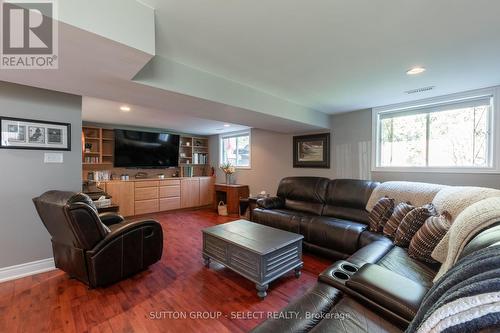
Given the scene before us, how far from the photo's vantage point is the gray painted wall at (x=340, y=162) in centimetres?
301

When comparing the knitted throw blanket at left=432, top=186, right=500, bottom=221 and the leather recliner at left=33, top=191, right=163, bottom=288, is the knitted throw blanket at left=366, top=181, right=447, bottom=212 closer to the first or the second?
the knitted throw blanket at left=432, top=186, right=500, bottom=221

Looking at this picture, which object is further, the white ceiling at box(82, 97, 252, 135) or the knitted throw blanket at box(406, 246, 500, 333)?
the white ceiling at box(82, 97, 252, 135)

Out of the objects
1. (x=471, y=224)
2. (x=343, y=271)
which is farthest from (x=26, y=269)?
(x=471, y=224)

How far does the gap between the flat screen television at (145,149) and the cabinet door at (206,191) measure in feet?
2.95

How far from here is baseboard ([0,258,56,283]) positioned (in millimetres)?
2211

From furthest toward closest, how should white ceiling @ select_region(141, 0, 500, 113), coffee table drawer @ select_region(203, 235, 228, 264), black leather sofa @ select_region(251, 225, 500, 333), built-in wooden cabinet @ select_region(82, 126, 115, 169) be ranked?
built-in wooden cabinet @ select_region(82, 126, 115, 169), coffee table drawer @ select_region(203, 235, 228, 264), white ceiling @ select_region(141, 0, 500, 113), black leather sofa @ select_region(251, 225, 500, 333)

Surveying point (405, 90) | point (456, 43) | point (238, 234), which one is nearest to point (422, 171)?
point (405, 90)

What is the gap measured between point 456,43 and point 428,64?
0.36 metres

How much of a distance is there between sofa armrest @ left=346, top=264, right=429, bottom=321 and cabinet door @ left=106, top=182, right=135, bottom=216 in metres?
4.66

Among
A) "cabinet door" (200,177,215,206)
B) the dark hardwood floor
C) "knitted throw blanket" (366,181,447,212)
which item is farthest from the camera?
"cabinet door" (200,177,215,206)

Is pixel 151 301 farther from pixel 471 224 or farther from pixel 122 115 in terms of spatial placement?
pixel 122 115

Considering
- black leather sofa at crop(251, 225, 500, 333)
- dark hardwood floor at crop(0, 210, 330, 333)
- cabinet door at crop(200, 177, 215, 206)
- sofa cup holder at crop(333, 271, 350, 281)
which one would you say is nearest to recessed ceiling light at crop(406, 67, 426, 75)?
black leather sofa at crop(251, 225, 500, 333)

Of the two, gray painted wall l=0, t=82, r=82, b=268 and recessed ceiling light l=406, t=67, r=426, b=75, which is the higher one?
recessed ceiling light l=406, t=67, r=426, b=75

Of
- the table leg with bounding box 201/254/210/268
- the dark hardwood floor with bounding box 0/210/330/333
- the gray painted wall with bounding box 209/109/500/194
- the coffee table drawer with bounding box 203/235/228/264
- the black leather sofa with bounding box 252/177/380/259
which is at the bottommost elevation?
the dark hardwood floor with bounding box 0/210/330/333
